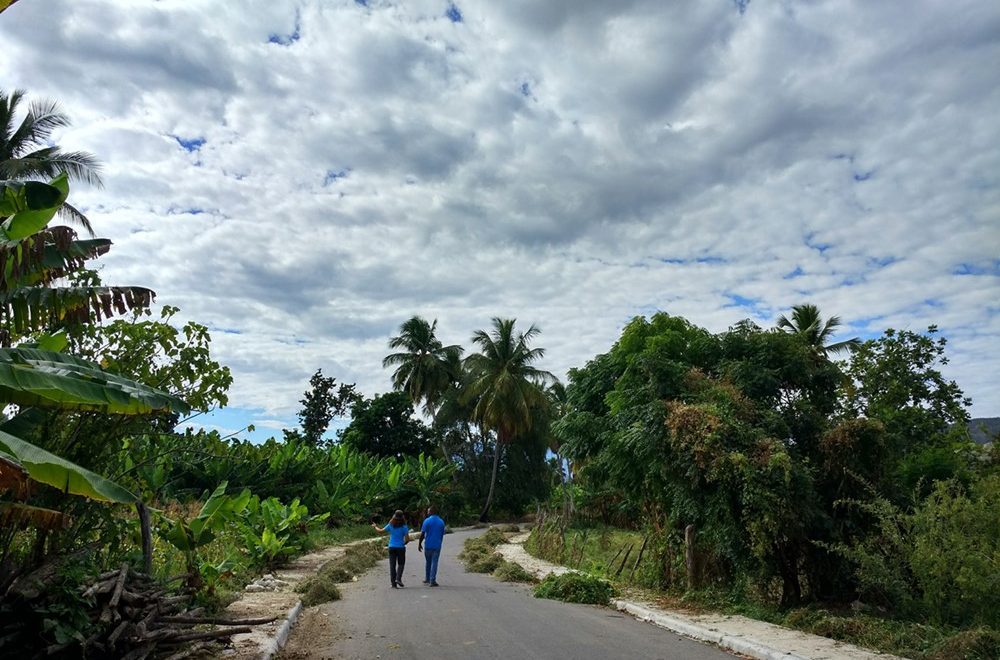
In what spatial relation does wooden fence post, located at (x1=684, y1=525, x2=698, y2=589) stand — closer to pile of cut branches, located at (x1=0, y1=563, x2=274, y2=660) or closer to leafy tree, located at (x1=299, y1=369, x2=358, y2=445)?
pile of cut branches, located at (x1=0, y1=563, x2=274, y2=660)

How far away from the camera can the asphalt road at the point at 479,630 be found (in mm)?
8930

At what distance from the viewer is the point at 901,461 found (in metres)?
14.1

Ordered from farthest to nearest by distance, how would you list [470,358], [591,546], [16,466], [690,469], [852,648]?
1. [470,358]
2. [591,546]
3. [690,469]
4. [852,648]
5. [16,466]

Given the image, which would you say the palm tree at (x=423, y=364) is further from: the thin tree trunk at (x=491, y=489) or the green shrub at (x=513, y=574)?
the green shrub at (x=513, y=574)

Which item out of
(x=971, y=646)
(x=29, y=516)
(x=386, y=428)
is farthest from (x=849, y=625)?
(x=386, y=428)

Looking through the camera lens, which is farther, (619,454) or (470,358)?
(470,358)

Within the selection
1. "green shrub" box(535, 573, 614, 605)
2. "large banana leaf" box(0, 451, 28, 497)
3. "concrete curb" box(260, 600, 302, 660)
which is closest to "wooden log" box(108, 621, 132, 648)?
"concrete curb" box(260, 600, 302, 660)

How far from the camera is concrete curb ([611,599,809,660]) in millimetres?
8798

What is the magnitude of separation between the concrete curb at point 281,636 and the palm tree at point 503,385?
A: 1369 inches

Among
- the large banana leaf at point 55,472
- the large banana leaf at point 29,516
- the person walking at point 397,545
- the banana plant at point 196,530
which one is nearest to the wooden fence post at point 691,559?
the person walking at point 397,545

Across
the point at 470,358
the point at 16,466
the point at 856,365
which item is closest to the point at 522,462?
the point at 470,358

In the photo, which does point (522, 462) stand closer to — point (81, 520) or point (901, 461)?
point (901, 461)

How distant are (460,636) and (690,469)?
5.14 m

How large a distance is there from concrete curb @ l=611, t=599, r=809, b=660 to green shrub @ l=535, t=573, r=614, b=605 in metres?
0.72
